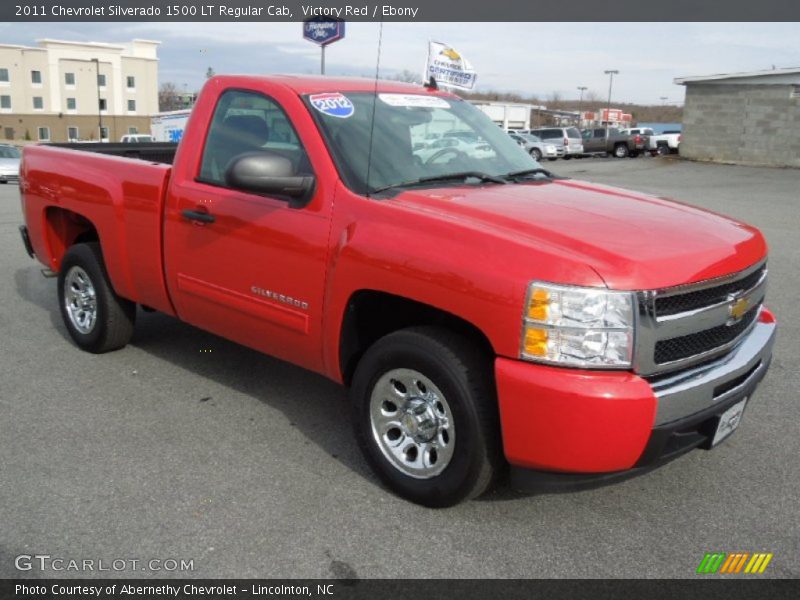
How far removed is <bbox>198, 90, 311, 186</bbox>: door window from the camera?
12.9 feet

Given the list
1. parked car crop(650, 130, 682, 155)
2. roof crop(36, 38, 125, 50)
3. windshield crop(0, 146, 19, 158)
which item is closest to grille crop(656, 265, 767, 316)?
windshield crop(0, 146, 19, 158)

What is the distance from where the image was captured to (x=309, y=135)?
3768 mm

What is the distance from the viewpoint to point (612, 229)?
10.4ft

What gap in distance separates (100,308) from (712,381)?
397 centimetres

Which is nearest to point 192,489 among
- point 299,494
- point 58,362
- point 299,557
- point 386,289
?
point 299,494

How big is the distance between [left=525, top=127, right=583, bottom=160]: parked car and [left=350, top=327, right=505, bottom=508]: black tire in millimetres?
38460

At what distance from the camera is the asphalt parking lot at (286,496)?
118 inches

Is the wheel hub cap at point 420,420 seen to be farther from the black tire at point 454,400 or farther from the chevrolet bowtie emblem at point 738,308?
the chevrolet bowtie emblem at point 738,308

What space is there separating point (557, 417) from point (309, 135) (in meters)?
1.90

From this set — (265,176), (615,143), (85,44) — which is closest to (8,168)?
(265,176)

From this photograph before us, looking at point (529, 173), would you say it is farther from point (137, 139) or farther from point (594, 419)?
point (137, 139)

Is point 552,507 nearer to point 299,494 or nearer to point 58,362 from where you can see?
point 299,494

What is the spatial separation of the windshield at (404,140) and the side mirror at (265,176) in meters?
0.23

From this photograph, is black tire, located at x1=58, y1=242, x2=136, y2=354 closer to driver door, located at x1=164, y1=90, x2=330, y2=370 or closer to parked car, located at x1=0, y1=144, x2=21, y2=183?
driver door, located at x1=164, y1=90, x2=330, y2=370
